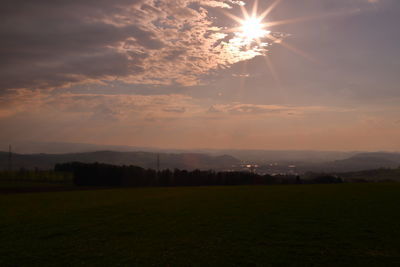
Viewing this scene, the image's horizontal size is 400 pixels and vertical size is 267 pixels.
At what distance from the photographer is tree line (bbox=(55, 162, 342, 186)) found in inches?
4031

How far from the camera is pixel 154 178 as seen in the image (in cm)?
10944

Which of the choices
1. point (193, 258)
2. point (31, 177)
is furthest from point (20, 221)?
point (31, 177)

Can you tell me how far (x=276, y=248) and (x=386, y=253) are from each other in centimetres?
491

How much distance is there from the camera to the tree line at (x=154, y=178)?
102 metres

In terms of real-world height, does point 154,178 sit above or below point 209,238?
below

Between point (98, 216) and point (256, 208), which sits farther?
point (256, 208)

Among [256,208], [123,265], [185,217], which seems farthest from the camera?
[256,208]

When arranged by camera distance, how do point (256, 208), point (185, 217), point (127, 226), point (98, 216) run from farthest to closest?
point (256, 208)
point (98, 216)
point (185, 217)
point (127, 226)

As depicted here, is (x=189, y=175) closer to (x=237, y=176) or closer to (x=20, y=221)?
(x=237, y=176)

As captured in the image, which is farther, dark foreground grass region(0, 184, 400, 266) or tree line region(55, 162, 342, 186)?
tree line region(55, 162, 342, 186)

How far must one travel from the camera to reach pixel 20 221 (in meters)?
25.3

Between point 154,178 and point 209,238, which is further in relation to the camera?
point 154,178

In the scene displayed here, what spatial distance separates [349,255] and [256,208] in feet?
47.9

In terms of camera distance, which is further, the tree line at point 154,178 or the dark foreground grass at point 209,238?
the tree line at point 154,178
